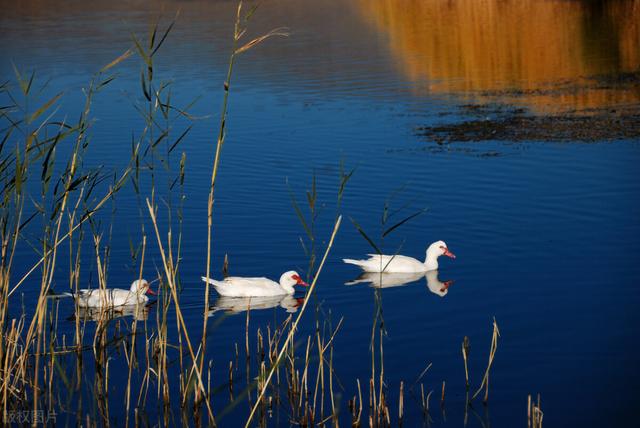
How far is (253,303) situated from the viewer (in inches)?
409

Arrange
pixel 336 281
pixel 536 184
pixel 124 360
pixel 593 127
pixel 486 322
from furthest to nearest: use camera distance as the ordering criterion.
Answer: pixel 593 127
pixel 536 184
pixel 336 281
pixel 486 322
pixel 124 360

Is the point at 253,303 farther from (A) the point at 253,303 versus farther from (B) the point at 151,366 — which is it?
(B) the point at 151,366


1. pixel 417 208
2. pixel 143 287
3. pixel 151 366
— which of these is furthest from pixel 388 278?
pixel 151 366

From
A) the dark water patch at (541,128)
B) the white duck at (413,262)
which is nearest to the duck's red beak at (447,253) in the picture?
the white duck at (413,262)

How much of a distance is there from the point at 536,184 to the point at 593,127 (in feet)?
15.1

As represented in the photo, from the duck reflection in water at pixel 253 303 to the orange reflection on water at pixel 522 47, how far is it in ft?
39.6

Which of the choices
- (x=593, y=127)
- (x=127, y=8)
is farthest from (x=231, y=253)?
(x=127, y=8)

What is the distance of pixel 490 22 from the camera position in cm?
3794

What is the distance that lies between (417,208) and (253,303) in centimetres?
397

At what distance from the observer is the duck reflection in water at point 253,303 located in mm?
10148

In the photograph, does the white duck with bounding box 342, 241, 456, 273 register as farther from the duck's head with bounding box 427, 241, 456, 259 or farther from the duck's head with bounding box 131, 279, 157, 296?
the duck's head with bounding box 131, 279, 157, 296

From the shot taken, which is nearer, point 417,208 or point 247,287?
point 247,287

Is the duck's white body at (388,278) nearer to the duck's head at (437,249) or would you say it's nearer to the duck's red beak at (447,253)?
the duck's head at (437,249)

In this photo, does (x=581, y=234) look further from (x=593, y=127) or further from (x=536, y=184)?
(x=593, y=127)
